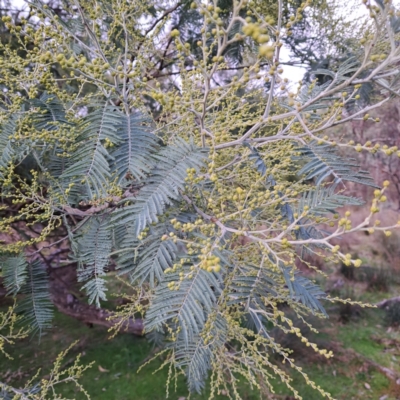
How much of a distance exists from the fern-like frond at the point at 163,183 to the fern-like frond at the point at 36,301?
815 mm

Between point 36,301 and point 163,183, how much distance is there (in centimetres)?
99

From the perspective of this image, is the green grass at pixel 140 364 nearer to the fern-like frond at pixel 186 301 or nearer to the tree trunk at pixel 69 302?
the tree trunk at pixel 69 302

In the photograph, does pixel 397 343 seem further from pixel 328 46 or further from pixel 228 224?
pixel 228 224

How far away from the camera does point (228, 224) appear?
1143 millimetres

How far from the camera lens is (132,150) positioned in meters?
0.95

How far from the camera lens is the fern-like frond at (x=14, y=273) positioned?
1340 mm

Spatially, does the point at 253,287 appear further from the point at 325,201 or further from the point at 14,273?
the point at 14,273

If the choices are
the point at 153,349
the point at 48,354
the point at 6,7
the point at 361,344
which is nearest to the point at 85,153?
the point at 6,7

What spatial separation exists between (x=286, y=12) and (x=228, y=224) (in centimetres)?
208

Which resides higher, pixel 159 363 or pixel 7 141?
pixel 7 141

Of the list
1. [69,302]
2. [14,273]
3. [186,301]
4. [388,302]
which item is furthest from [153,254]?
[388,302]

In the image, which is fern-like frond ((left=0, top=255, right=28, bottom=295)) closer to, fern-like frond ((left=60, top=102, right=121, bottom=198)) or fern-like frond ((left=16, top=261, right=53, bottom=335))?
fern-like frond ((left=16, top=261, right=53, bottom=335))

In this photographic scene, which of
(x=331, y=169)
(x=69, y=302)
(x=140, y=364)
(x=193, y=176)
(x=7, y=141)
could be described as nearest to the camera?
(x=193, y=176)

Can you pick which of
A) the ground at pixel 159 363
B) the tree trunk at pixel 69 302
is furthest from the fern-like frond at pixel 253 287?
the ground at pixel 159 363
